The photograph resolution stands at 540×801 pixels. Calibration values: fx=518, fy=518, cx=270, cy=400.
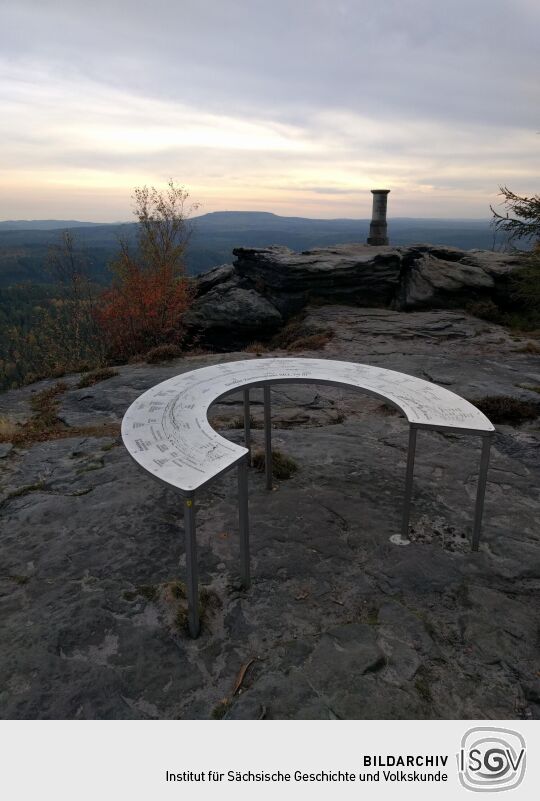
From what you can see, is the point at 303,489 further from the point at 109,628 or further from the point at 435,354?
the point at 435,354

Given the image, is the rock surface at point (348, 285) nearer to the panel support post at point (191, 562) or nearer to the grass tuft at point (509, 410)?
the grass tuft at point (509, 410)

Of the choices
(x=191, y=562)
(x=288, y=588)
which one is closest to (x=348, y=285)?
(x=288, y=588)

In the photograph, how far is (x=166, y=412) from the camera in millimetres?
5129

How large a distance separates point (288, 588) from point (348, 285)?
13.0m

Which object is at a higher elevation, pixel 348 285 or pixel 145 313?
pixel 348 285

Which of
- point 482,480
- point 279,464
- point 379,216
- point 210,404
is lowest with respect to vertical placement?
point 279,464

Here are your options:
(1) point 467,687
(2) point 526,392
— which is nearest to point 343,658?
(1) point 467,687

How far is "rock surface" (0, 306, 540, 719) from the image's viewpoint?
11.1 feet

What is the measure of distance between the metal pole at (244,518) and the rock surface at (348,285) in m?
12.5

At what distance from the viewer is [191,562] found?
12.1ft

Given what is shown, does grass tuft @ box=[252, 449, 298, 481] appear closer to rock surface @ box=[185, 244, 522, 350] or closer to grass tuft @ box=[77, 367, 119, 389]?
grass tuft @ box=[77, 367, 119, 389]

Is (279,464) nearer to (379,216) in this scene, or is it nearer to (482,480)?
(482,480)

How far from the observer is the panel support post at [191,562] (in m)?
3.65
